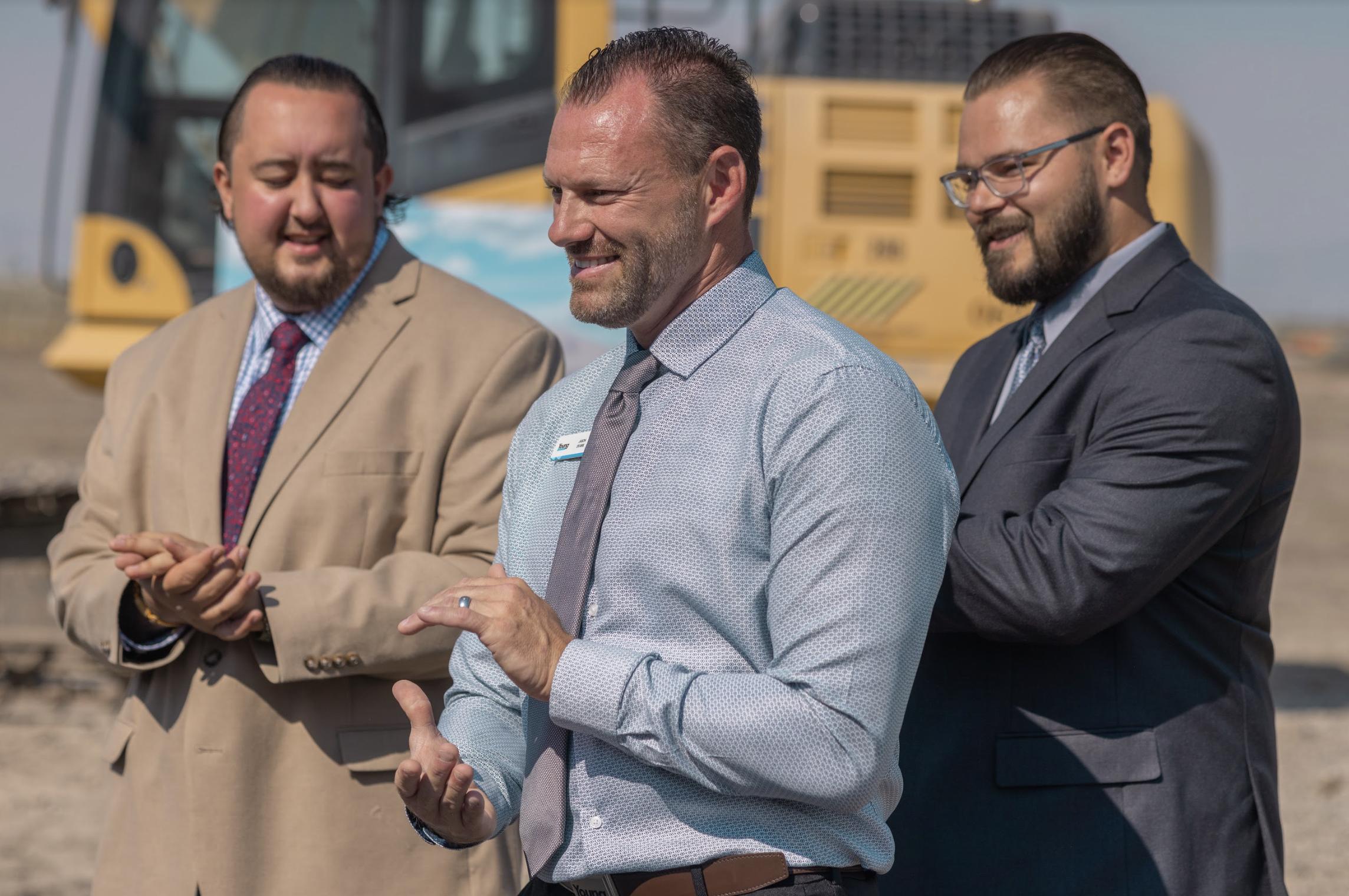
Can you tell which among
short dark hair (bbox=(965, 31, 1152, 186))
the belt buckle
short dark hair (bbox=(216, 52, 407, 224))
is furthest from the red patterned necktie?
short dark hair (bbox=(965, 31, 1152, 186))

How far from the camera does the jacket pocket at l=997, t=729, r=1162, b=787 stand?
229 cm

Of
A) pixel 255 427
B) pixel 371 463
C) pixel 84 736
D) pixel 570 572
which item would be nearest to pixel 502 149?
pixel 84 736

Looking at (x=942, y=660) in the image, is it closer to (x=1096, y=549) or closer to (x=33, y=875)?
(x=1096, y=549)

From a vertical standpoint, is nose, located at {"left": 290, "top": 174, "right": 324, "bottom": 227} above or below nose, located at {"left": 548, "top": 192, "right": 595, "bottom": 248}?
below

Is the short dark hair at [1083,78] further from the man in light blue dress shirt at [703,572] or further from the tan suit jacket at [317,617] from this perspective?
the tan suit jacket at [317,617]

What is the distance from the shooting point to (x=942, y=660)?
2.40m

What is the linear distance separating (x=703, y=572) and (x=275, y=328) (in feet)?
4.87

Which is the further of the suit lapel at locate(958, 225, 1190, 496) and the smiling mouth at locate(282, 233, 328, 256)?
the smiling mouth at locate(282, 233, 328, 256)

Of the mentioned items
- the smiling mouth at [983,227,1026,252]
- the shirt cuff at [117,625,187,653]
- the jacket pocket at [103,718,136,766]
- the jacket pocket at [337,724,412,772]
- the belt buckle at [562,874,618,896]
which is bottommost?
the jacket pocket at [103,718,136,766]

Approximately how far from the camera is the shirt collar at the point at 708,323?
6.11ft

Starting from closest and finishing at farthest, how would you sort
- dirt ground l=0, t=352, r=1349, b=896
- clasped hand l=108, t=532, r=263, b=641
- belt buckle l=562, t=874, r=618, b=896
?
belt buckle l=562, t=874, r=618, b=896 < clasped hand l=108, t=532, r=263, b=641 < dirt ground l=0, t=352, r=1349, b=896

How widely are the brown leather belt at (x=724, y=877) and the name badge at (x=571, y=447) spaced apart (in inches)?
21.7

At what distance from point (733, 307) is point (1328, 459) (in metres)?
24.6

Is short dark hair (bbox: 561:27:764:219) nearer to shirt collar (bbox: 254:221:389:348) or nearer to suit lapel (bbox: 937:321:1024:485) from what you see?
suit lapel (bbox: 937:321:1024:485)
